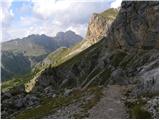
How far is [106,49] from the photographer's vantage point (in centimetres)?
18700

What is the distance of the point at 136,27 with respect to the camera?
154 m

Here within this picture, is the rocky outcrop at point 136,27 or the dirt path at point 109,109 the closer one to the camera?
the dirt path at point 109,109

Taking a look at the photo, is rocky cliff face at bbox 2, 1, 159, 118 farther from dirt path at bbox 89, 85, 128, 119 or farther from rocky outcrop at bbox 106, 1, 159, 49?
dirt path at bbox 89, 85, 128, 119

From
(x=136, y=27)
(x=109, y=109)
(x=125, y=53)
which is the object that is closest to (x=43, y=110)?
(x=109, y=109)

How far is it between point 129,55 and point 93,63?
134 feet

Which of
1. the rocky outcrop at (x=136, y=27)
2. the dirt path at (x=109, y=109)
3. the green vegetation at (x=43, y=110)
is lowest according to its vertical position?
the green vegetation at (x=43, y=110)

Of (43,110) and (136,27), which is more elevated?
(136,27)

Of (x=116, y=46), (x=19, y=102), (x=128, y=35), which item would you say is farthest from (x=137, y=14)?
(x=19, y=102)

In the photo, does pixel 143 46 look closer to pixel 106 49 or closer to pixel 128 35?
pixel 128 35

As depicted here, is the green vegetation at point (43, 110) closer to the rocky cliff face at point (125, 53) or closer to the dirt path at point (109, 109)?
the dirt path at point (109, 109)

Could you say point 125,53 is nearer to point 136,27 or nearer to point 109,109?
point 136,27

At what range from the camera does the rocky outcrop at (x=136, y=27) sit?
14025 centimetres

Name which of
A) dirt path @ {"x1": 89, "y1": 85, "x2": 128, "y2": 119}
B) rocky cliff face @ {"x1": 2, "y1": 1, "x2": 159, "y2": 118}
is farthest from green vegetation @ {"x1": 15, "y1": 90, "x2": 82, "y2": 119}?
rocky cliff face @ {"x1": 2, "y1": 1, "x2": 159, "y2": 118}

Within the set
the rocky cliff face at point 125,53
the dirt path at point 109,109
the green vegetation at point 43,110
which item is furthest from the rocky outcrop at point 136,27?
the dirt path at point 109,109
